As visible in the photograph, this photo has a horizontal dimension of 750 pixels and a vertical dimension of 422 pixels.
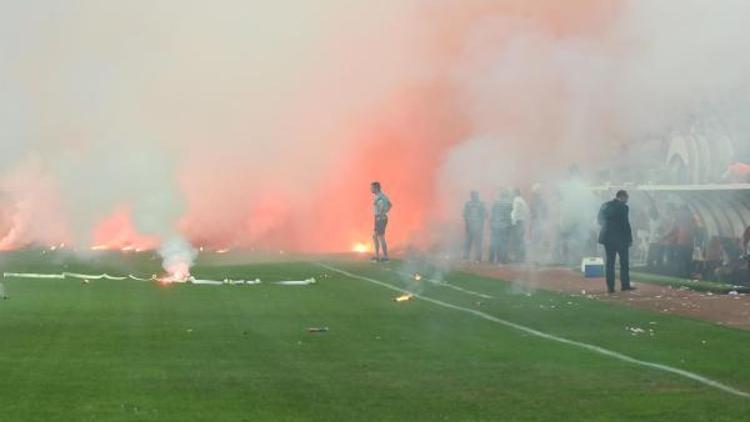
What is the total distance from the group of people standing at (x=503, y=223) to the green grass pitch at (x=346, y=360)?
12.9 metres

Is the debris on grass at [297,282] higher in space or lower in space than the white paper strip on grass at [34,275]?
lower

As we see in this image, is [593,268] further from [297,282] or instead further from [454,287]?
[297,282]

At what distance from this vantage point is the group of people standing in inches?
1642

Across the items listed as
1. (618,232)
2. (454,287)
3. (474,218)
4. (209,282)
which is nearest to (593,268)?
(618,232)

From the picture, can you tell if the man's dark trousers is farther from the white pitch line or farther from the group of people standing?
the group of people standing

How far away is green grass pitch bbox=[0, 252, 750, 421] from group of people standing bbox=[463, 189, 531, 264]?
12949 mm

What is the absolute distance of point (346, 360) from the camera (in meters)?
18.1

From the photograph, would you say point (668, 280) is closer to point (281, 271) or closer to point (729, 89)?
point (729, 89)

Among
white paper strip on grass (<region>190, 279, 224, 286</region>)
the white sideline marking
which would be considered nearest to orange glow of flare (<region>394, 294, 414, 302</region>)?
the white sideline marking

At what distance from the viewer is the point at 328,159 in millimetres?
53969

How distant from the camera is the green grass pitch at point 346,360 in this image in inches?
567

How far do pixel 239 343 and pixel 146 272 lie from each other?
17.3 m

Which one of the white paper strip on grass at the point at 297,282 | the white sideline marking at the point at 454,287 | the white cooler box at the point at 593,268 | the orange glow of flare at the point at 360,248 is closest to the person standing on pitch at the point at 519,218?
the white cooler box at the point at 593,268

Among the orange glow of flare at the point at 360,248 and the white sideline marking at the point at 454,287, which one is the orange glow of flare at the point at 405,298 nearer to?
the white sideline marking at the point at 454,287
